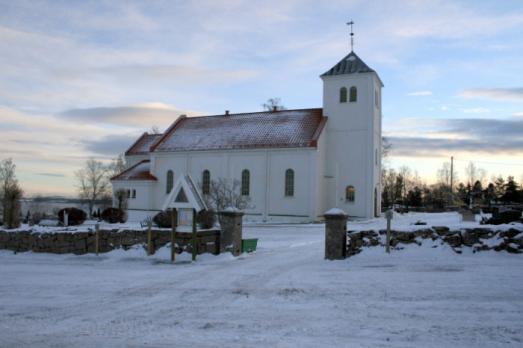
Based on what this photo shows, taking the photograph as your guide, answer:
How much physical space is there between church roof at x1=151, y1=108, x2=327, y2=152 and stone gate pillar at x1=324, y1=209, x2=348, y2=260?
74.1ft

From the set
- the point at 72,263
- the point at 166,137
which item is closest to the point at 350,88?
the point at 166,137

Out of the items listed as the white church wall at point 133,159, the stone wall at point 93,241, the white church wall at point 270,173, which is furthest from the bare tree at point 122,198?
the stone wall at point 93,241

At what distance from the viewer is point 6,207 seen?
95.8 ft

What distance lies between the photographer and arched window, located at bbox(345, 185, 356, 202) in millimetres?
37812

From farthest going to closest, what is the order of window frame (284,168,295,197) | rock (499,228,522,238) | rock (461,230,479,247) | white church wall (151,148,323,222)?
window frame (284,168,295,197), white church wall (151,148,323,222), rock (461,230,479,247), rock (499,228,522,238)

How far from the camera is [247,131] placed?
135ft

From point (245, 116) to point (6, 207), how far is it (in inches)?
837

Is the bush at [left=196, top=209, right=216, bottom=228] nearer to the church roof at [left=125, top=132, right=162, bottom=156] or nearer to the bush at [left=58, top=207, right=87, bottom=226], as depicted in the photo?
the bush at [left=58, top=207, right=87, bottom=226]

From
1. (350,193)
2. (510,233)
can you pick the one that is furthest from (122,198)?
(510,233)

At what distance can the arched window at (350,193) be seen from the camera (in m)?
37.8

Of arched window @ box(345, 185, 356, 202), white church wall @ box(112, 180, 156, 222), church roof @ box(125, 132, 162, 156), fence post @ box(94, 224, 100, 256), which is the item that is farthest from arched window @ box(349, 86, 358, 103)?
fence post @ box(94, 224, 100, 256)

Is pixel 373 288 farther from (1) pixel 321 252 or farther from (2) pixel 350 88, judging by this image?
(2) pixel 350 88

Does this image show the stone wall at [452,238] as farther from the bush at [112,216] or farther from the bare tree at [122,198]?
the bare tree at [122,198]

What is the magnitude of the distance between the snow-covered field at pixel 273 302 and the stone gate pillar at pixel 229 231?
34.5 inches
